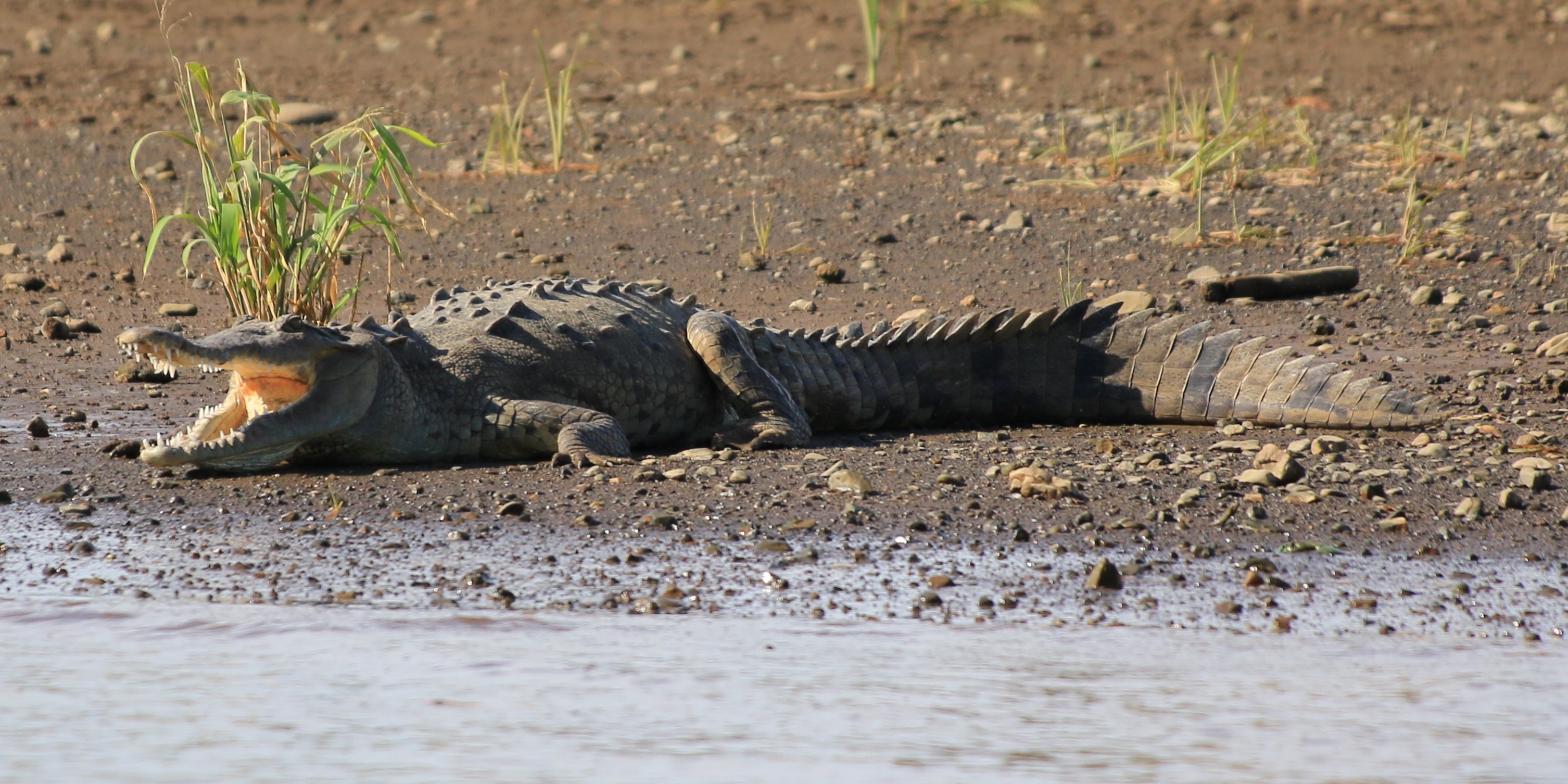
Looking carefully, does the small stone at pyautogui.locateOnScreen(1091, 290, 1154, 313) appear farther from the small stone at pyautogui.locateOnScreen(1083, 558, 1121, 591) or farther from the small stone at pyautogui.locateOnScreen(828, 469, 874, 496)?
the small stone at pyautogui.locateOnScreen(1083, 558, 1121, 591)

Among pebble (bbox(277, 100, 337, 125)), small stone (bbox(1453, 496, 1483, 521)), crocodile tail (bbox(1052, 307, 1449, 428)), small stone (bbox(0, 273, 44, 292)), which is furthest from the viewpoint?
pebble (bbox(277, 100, 337, 125))

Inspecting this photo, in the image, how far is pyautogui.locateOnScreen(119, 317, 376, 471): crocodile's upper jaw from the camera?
4.79 metres

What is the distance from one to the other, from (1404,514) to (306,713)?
288 centimetres

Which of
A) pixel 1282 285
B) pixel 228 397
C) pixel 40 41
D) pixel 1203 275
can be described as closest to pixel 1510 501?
pixel 1282 285

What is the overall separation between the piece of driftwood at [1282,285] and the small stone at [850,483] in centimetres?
316

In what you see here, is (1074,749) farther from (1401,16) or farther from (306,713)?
(1401,16)

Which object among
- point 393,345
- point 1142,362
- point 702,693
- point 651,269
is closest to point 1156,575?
point 702,693

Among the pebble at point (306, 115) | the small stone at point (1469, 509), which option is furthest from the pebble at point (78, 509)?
the pebble at point (306, 115)

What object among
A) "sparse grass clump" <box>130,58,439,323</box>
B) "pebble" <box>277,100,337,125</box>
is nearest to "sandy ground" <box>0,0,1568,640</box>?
"sparse grass clump" <box>130,58,439,323</box>

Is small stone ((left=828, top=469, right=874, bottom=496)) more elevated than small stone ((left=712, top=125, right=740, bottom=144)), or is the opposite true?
small stone ((left=712, top=125, right=740, bottom=144))

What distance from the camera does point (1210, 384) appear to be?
5754 millimetres

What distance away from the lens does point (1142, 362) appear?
5.91 meters

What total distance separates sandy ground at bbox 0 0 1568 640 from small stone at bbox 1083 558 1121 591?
0.03 metres

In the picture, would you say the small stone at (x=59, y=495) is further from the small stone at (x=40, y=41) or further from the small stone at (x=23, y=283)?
the small stone at (x=40, y=41)
